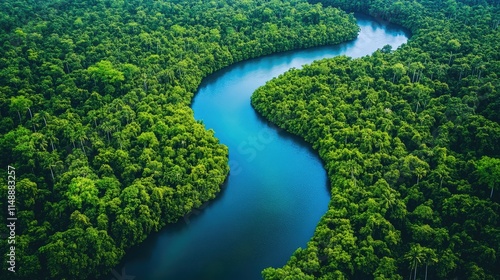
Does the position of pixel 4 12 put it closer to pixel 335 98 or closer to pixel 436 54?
pixel 335 98

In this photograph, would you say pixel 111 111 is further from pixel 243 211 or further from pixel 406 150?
pixel 406 150

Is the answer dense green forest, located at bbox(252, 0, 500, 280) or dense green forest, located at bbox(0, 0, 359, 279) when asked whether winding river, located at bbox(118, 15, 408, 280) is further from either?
dense green forest, located at bbox(252, 0, 500, 280)

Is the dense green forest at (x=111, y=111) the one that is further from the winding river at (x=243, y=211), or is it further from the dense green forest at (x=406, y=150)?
the dense green forest at (x=406, y=150)

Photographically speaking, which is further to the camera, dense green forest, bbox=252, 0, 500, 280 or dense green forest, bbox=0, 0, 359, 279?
dense green forest, bbox=0, 0, 359, 279

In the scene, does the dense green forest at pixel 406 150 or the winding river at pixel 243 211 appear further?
the winding river at pixel 243 211

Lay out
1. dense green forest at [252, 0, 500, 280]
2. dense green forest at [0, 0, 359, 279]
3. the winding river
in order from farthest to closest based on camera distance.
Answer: the winding river → dense green forest at [0, 0, 359, 279] → dense green forest at [252, 0, 500, 280]

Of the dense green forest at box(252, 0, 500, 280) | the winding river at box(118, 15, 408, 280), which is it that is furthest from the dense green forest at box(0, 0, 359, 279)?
the dense green forest at box(252, 0, 500, 280)

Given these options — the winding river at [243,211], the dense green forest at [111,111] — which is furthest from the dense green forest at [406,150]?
the dense green forest at [111,111]

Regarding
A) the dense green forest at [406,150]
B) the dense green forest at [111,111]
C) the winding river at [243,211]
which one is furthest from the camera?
the winding river at [243,211]
